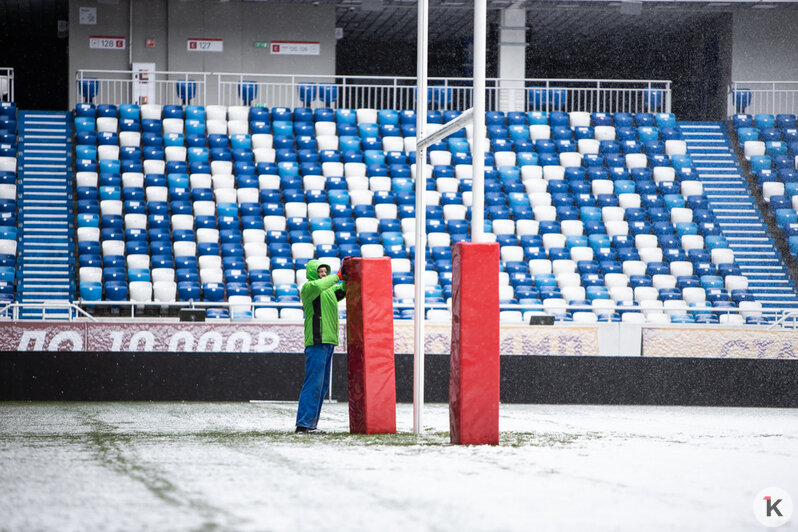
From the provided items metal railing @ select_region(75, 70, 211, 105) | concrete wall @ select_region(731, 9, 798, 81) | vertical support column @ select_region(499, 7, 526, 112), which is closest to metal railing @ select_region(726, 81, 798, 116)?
concrete wall @ select_region(731, 9, 798, 81)

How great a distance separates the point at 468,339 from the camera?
9367 millimetres

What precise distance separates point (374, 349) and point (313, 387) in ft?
2.26

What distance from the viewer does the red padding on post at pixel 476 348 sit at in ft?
30.4

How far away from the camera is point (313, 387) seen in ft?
34.6

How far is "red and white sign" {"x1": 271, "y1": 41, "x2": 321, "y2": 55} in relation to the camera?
2909 cm

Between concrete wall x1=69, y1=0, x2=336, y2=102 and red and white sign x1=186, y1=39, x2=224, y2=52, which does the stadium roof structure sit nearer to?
concrete wall x1=69, y1=0, x2=336, y2=102

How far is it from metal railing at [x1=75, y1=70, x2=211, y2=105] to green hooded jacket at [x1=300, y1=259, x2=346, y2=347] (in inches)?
674

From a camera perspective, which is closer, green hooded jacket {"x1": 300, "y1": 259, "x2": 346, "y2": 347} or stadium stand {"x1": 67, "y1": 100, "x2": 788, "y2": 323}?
green hooded jacket {"x1": 300, "y1": 259, "x2": 346, "y2": 347}

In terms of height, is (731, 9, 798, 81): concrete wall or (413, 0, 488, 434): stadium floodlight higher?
(731, 9, 798, 81): concrete wall

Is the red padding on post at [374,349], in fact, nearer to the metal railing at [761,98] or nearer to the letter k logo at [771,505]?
the letter k logo at [771,505]

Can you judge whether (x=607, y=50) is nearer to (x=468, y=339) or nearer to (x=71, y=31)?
(x=71, y=31)

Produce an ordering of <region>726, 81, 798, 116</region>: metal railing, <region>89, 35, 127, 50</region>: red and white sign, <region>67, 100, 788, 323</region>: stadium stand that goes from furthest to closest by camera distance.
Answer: <region>726, 81, 798, 116</region>: metal railing
<region>89, 35, 127, 50</region>: red and white sign
<region>67, 100, 788, 323</region>: stadium stand

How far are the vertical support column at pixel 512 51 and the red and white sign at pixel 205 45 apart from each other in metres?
7.31

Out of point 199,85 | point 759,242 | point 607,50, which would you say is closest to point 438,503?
point 759,242
